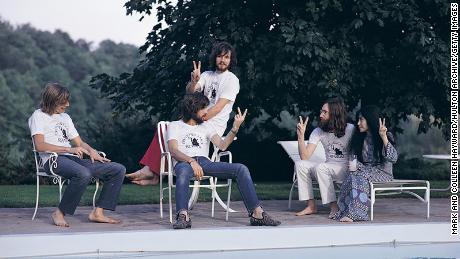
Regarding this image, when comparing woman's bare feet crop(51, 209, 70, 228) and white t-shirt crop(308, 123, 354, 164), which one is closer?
woman's bare feet crop(51, 209, 70, 228)

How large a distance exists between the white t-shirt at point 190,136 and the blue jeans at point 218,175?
104 mm

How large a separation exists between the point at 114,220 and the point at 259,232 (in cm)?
137

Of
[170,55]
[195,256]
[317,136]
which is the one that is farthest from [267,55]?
[195,256]

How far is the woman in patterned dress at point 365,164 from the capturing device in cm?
714

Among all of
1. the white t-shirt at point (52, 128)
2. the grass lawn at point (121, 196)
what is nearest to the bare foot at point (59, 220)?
→ the white t-shirt at point (52, 128)

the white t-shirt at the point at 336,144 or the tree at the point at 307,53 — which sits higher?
the tree at the point at 307,53

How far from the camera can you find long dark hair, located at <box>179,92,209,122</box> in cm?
693

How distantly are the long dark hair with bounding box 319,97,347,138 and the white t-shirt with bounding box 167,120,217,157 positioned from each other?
115 cm

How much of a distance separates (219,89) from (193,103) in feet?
1.84

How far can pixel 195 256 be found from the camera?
5.83 metres

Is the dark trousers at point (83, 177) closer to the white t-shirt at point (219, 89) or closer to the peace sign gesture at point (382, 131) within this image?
the white t-shirt at point (219, 89)

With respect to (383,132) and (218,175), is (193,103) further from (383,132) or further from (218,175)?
(383,132)

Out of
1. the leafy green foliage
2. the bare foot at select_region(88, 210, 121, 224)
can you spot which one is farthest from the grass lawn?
the leafy green foliage

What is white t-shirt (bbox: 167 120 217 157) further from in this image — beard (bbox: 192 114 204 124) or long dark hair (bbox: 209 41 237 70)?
long dark hair (bbox: 209 41 237 70)
